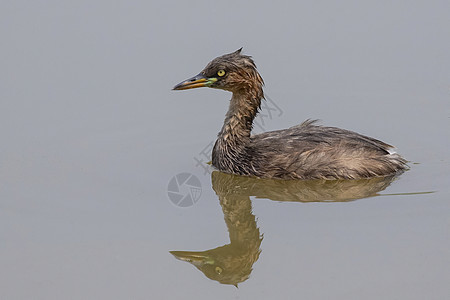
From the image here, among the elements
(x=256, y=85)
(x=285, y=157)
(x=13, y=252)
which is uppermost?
(x=256, y=85)

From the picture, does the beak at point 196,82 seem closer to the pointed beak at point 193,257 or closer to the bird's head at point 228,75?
the bird's head at point 228,75

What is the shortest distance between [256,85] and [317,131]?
82 cm

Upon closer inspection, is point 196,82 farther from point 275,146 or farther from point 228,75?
point 275,146

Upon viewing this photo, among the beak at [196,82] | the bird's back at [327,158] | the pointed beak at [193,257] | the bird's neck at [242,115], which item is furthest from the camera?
the bird's neck at [242,115]

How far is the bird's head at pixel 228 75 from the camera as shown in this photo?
→ 952 cm

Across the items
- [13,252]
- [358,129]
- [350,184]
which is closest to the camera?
[13,252]

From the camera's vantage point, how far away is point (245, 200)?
906cm

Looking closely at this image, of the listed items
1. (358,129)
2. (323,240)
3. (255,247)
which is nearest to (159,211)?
(255,247)

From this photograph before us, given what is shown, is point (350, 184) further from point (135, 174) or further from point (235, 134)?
point (135, 174)

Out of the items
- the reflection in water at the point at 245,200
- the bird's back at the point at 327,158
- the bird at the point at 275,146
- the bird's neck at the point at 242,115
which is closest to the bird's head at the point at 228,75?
the bird at the point at 275,146

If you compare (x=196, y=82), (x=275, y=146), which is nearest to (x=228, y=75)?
(x=196, y=82)

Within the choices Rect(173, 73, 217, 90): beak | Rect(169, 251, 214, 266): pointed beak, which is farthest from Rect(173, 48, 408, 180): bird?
Rect(169, 251, 214, 266): pointed beak

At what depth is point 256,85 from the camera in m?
9.69

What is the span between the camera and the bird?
30.5 feet
